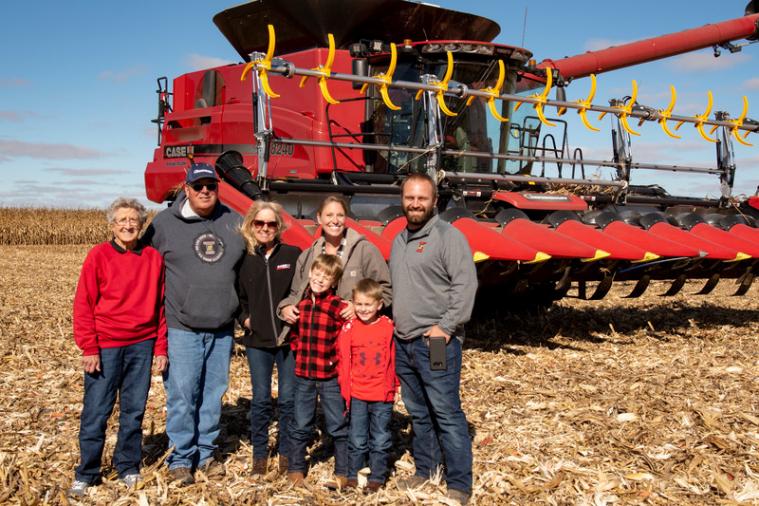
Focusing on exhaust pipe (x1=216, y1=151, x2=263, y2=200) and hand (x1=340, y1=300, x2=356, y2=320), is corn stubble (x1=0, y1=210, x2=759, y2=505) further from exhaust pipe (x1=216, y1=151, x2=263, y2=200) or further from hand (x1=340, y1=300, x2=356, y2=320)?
exhaust pipe (x1=216, y1=151, x2=263, y2=200)

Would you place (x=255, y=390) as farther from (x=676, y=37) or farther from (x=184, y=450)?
(x=676, y=37)

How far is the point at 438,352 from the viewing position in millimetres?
3605

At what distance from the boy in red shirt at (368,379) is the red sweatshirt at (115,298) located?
1011 mm

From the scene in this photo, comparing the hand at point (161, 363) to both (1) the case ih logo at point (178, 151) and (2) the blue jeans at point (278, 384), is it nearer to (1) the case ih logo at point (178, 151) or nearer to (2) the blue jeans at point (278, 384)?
(2) the blue jeans at point (278, 384)

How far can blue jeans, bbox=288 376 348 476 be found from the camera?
3.91 metres

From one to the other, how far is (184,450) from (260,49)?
7020 millimetres

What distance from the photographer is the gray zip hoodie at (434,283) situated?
A: 11.8 ft

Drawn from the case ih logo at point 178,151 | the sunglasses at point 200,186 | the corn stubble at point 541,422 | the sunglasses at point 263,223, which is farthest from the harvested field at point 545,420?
the case ih logo at point 178,151

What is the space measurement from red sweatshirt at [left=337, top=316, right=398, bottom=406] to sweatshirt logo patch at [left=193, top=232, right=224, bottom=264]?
0.78 meters

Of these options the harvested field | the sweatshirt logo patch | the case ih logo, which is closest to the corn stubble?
the harvested field

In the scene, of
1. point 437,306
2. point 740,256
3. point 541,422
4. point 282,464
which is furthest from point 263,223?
→ point 740,256

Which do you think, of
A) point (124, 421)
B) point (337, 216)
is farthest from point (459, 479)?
point (124, 421)

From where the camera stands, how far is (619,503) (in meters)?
3.68

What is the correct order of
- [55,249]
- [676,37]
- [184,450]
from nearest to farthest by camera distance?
1. [184,450]
2. [676,37]
3. [55,249]
